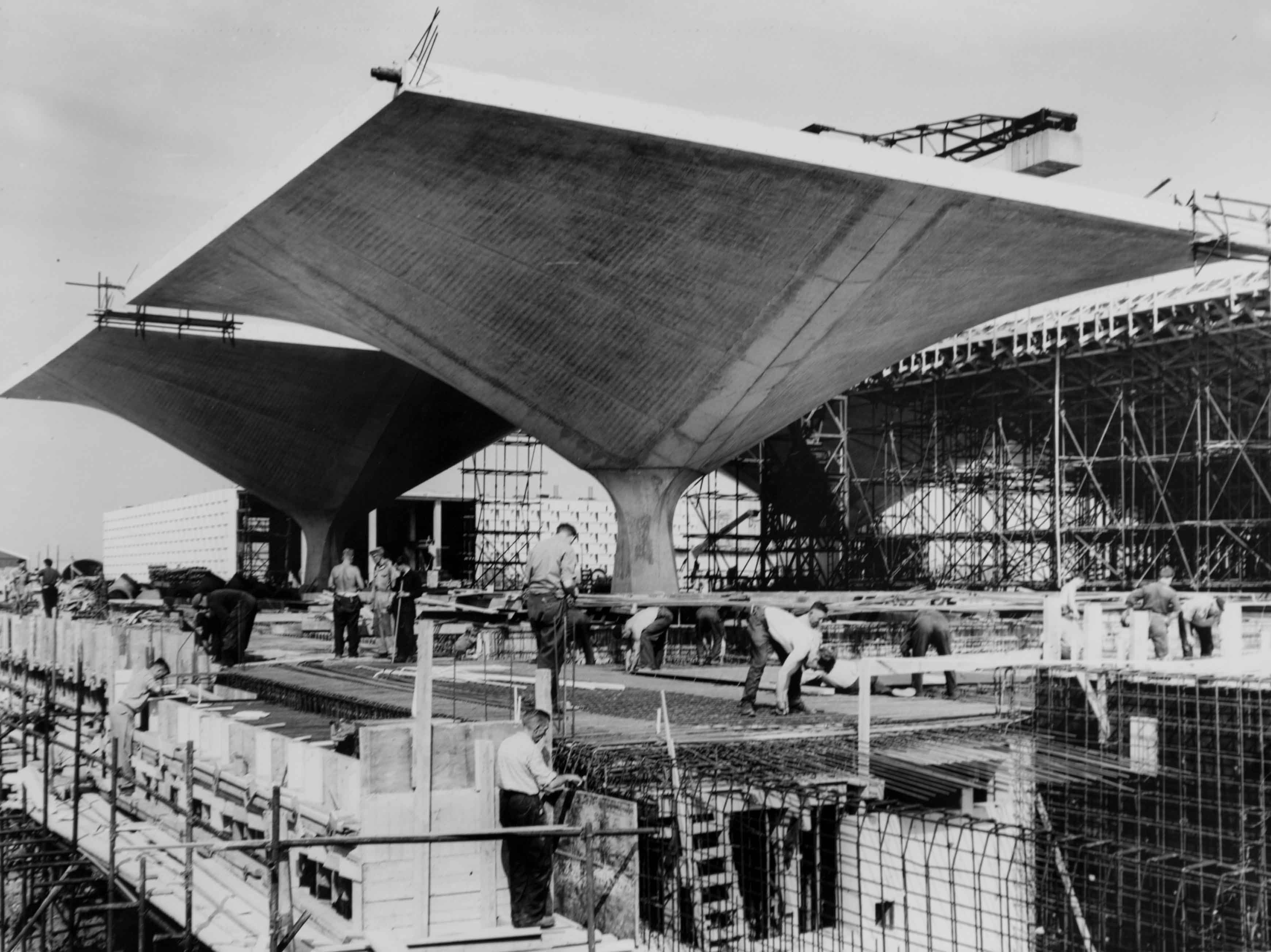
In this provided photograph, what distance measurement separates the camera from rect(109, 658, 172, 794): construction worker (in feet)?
47.1

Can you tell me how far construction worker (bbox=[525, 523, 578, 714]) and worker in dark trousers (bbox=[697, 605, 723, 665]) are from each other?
8.98 m

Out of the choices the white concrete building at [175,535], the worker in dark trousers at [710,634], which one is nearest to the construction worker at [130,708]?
the worker in dark trousers at [710,634]

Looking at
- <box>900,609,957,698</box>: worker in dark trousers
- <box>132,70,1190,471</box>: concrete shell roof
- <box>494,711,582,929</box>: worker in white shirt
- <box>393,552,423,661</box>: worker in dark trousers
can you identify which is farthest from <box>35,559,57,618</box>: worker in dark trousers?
<box>494,711,582,929</box>: worker in white shirt

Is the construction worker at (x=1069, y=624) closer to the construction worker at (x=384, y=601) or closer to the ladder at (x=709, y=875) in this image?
the ladder at (x=709, y=875)

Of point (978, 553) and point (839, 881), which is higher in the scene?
point (978, 553)

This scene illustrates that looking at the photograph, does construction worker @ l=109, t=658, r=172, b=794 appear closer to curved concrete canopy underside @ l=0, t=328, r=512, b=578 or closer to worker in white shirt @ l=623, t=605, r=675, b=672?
worker in white shirt @ l=623, t=605, r=675, b=672

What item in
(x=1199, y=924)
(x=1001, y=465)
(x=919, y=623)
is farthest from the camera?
(x=1001, y=465)

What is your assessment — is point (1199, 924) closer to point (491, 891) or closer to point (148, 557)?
point (491, 891)

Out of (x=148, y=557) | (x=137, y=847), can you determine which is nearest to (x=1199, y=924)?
(x=137, y=847)

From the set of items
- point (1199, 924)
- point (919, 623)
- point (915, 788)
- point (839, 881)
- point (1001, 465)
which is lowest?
point (1199, 924)

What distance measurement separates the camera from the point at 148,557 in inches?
2776

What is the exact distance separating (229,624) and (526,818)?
38.6 feet

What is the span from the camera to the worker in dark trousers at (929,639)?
1555 centimetres

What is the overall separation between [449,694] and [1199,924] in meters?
7.55
